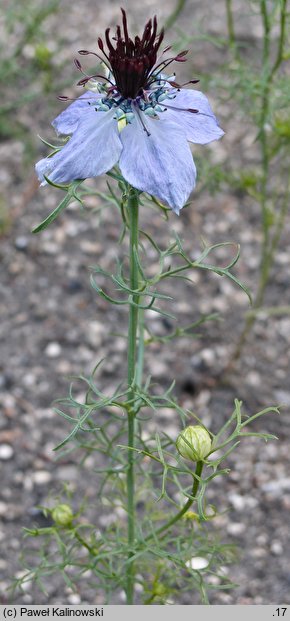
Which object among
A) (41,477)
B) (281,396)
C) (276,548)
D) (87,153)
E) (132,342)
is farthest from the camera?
(281,396)

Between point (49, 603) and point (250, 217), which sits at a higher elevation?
point (250, 217)

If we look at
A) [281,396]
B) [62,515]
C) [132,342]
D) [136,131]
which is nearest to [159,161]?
[136,131]

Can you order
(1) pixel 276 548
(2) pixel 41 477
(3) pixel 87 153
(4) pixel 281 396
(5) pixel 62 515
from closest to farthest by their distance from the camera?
(3) pixel 87 153
(5) pixel 62 515
(1) pixel 276 548
(2) pixel 41 477
(4) pixel 281 396

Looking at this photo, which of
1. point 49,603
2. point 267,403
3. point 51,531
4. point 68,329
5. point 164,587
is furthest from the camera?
point 68,329

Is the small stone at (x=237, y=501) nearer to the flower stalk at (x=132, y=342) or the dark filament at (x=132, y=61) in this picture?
the flower stalk at (x=132, y=342)

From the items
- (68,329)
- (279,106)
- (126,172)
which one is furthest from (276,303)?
(126,172)

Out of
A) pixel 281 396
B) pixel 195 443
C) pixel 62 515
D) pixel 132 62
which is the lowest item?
pixel 281 396

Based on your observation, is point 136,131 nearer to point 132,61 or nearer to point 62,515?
point 132,61

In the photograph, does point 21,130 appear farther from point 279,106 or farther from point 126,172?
point 126,172

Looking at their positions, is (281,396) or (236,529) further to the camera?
(281,396)
